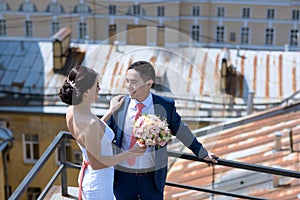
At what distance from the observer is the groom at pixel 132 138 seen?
321 cm

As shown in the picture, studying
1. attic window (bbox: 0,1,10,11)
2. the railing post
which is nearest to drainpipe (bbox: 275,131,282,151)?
the railing post

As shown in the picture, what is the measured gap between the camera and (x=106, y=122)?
11.0 ft

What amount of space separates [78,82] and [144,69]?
1.32 feet

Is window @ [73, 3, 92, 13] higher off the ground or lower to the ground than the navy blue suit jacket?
higher

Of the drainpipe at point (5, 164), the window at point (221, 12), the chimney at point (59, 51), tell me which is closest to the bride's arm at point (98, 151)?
the drainpipe at point (5, 164)

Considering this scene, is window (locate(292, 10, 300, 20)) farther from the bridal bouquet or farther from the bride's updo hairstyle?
the bride's updo hairstyle

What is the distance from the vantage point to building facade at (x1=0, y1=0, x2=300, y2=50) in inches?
1240

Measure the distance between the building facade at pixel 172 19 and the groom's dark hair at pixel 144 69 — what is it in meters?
28.0

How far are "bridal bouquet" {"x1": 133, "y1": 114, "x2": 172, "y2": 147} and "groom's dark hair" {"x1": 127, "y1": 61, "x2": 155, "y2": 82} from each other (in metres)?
0.23

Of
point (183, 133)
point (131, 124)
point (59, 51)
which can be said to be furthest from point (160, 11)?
point (131, 124)

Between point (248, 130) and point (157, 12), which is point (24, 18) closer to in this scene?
point (157, 12)

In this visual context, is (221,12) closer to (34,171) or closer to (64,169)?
(64,169)

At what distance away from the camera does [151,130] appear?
10.2 ft

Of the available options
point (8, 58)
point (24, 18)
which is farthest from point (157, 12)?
point (8, 58)
